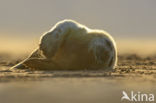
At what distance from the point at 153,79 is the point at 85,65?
2.29 m

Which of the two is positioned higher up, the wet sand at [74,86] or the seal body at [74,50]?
the seal body at [74,50]

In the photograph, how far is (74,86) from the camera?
8.52m

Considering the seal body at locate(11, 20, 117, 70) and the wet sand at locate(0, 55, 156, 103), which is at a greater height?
the seal body at locate(11, 20, 117, 70)

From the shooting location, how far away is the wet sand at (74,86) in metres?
6.94

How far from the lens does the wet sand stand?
6.94 meters

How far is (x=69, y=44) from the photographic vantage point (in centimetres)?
1221

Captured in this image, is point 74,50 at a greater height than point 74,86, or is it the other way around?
point 74,50

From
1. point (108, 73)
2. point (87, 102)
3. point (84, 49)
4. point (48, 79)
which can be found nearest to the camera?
point (87, 102)

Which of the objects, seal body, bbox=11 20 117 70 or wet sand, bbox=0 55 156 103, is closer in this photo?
wet sand, bbox=0 55 156 103

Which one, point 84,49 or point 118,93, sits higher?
point 84,49

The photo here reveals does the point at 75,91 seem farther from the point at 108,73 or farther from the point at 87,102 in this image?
the point at 108,73

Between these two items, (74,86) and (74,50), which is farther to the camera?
(74,50)

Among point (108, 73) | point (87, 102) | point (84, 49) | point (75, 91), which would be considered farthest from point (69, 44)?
point (87, 102)

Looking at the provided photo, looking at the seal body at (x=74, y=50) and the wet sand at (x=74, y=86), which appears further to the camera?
the seal body at (x=74, y=50)
